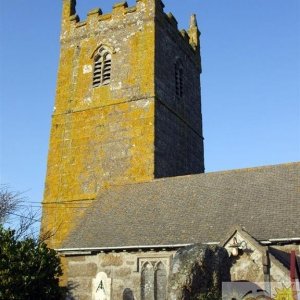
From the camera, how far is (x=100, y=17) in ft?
93.0

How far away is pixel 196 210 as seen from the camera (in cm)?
1833

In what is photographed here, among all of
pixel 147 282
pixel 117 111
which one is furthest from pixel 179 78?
pixel 147 282

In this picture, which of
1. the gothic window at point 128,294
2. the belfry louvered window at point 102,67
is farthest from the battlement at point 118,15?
the gothic window at point 128,294

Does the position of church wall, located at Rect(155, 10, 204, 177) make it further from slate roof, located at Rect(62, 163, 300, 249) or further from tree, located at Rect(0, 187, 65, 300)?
tree, located at Rect(0, 187, 65, 300)

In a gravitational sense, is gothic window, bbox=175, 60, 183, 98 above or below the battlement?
below

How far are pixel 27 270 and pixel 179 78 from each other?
16.2 metres

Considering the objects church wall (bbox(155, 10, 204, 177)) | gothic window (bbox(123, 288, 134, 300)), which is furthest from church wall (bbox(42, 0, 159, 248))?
gothic window (bbox(123, 288, 134, 300))

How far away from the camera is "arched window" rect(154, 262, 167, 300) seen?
16625 mm

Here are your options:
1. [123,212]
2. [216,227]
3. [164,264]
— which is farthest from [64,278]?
[216,227]

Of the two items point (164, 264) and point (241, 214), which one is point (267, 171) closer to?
point (241, 214)

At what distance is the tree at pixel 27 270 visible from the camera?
15.6 m

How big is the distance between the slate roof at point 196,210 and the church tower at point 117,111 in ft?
8.94

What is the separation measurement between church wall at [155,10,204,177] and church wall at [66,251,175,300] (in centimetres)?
666

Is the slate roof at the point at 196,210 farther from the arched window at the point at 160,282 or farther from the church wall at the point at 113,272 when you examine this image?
the arched window at the point at 160,282
